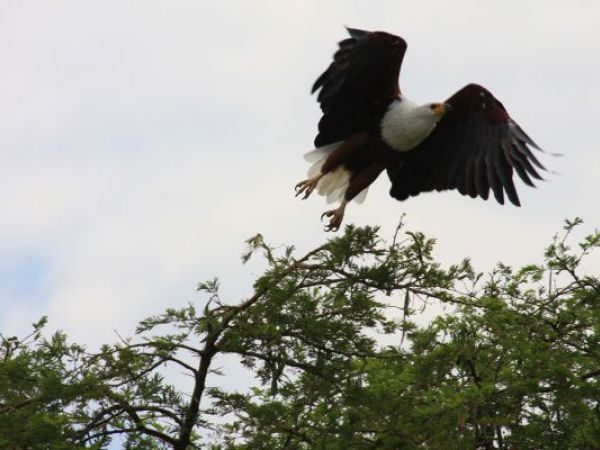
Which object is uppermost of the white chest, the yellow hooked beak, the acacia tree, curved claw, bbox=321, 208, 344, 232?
the yellow hooked beak

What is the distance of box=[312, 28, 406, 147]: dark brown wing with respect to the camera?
19.9ft

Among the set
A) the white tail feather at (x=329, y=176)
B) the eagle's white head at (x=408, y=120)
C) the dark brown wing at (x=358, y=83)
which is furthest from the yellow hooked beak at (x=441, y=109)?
the white tail feather at (x=329, y=176)

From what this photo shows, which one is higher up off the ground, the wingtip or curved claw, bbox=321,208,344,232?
the wingtip

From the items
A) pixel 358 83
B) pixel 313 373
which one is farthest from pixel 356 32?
pixel 313 373

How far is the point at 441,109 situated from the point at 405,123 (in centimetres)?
26

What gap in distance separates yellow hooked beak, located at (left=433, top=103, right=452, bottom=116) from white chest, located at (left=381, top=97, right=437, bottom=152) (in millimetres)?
40

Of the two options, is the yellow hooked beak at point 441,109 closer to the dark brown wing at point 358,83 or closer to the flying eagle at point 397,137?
the flying eagle at point 397,137

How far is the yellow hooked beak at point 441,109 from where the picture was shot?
20.8 feet

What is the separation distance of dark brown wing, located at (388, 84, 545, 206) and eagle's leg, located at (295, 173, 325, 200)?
659mm

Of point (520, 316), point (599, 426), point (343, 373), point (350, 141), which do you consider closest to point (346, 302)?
point (343, 373)

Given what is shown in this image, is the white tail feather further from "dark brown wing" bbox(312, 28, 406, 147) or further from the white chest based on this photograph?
the white chest

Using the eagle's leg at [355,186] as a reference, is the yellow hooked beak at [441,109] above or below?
above

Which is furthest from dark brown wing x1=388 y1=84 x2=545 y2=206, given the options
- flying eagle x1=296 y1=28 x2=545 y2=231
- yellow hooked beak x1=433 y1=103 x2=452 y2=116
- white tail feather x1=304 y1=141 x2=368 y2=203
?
white tail feather x1=304 y1=141 x2=368 y2=203

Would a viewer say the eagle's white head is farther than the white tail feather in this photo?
No
